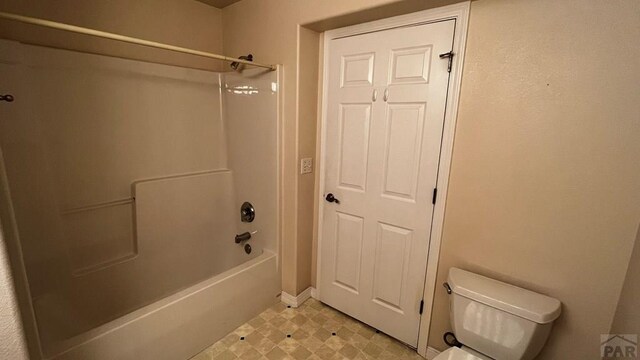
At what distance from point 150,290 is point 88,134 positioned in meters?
1.16

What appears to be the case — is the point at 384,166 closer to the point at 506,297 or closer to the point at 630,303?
the point at 506,297

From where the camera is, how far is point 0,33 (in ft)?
4.54

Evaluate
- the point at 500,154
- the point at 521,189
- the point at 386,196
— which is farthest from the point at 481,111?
the point at 386,196

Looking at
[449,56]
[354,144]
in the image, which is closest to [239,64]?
[354,144]

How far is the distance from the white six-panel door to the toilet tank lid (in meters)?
0.31

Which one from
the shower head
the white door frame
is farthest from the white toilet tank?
the shower head

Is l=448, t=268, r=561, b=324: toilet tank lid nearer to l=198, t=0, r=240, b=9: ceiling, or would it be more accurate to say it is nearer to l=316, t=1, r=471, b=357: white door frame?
l=316, t=1, r=471, b=357: white door frame

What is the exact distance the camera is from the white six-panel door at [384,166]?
151 centimetres

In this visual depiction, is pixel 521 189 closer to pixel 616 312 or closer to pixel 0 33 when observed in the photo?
pixel 616 312

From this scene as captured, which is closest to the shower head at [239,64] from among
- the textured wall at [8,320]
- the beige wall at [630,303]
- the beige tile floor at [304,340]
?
the textured wall at [8,320]

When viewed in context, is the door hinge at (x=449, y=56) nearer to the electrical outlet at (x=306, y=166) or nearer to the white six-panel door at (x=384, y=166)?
the white six-panel door at (x=384, y=166)

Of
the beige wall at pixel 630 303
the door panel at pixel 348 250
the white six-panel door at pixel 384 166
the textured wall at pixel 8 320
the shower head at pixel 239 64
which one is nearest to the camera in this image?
the textured wall at pixel 8 320

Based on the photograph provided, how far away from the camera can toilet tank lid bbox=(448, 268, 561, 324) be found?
114cm

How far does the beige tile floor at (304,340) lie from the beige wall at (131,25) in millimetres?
2035
